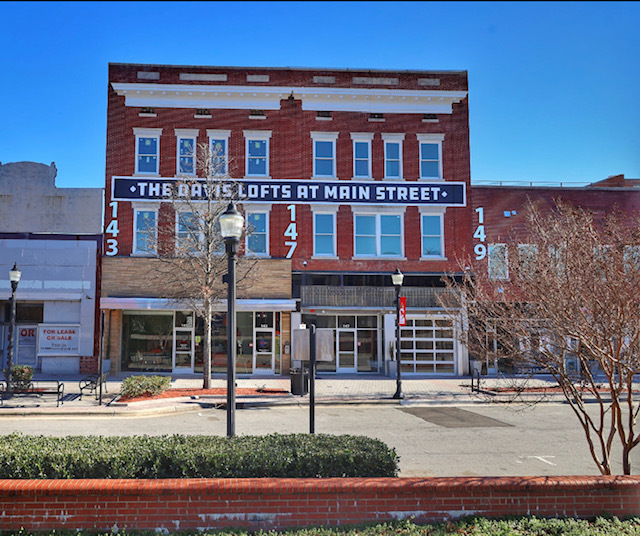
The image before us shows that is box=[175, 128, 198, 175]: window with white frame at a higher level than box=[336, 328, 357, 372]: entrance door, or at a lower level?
higher

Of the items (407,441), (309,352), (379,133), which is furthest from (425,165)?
(309,352)

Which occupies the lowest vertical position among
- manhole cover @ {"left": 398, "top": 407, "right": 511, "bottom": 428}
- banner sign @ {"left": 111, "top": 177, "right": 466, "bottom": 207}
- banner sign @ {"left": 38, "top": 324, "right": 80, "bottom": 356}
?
manhole cover @ {"left": 398, "top": 407, "right": 511, "bottom": 428}

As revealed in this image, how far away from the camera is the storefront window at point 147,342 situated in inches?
1001

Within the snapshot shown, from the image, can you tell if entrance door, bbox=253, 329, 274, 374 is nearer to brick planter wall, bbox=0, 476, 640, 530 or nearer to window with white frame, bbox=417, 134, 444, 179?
window with white frame, bbox=417, 134, 444, 179

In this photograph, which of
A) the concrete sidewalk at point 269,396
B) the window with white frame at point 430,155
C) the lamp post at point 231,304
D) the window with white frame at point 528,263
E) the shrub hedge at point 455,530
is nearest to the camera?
the shrub hedge at point 455,530

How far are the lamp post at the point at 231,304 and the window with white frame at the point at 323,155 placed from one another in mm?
18942

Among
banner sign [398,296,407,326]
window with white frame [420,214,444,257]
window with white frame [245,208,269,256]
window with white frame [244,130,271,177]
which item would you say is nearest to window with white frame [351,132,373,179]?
window with white frame [420,214,444,257]

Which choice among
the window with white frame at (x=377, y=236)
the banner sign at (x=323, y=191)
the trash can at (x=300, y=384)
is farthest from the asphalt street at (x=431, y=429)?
the banner sign at (x=323, y=191)

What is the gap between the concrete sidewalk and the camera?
1631 cm

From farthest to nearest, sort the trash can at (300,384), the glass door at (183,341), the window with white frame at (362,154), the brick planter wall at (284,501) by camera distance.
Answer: the window with white frame at (362,154) → the glass door at (183,341) → the trash can at (300,384) → the brick planter wall at (284,501)

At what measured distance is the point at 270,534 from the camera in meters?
5.94

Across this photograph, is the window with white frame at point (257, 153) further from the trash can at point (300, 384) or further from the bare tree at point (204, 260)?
the trash can at point (300, 384)

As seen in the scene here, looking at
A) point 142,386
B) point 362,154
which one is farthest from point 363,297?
point 142,386

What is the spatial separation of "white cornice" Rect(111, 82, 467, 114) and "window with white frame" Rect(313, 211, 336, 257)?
5229mm
